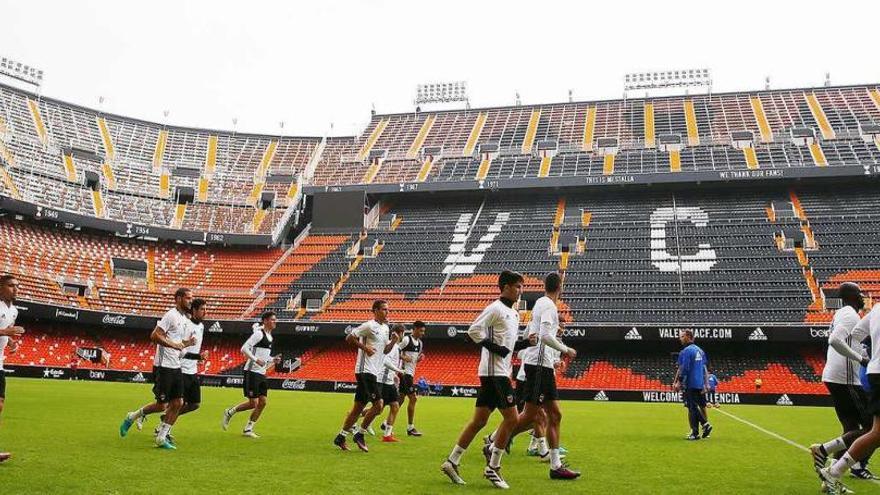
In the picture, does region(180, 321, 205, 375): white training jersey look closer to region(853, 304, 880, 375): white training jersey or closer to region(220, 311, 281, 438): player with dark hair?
region(220, 311, 281, 438): player with dark hair

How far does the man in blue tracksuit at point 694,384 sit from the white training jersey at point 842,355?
5.29 meters

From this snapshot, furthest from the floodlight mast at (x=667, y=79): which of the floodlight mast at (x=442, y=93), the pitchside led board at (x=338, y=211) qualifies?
the pitchside led board at (x=338, y=211)

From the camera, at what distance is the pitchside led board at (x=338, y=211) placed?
52.2 meters

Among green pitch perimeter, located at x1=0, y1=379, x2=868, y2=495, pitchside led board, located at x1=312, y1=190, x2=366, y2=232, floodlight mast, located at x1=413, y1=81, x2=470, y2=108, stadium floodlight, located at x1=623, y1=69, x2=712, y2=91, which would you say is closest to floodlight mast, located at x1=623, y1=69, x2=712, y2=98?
stadium floodlight, located at x1=623, y1=69, x2=712, y2=91

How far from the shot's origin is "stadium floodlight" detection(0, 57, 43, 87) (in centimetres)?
5656

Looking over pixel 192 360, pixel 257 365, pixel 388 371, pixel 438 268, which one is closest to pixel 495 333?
pixel 388 371

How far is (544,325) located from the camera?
8.51 metres

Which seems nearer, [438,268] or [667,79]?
[438,268]

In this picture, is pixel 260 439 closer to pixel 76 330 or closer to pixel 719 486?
pixel 719 486

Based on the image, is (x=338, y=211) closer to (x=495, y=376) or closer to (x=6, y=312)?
(x=6, y=312)

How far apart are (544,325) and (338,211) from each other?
45276 mm

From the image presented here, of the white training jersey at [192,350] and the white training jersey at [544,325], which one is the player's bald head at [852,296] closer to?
the white training jersey at [544,325]

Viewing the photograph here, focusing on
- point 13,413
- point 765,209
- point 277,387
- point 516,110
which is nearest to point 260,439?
point 13,413

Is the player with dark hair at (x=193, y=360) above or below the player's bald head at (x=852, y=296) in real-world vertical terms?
below
